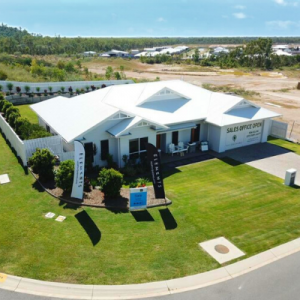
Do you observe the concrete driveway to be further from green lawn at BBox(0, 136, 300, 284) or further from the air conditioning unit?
green lawn at BBox(0, 136, 300, 284)

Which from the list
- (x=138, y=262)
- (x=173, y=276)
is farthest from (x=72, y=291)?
(x=173, y=276)

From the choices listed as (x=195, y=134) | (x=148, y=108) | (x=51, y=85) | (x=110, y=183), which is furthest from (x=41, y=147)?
(x=51, y=85)

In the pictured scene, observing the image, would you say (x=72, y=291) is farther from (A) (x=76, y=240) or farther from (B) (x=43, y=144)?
(B) (x=43, y=144)

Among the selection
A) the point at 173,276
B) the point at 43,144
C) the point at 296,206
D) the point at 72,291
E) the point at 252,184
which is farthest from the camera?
the point at 43,144

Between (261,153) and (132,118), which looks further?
(261,153)

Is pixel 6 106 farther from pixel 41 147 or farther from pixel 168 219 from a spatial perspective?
pixel 168 219

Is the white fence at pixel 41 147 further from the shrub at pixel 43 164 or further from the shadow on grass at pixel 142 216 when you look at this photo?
the shadow on grass at pixel 142 216
